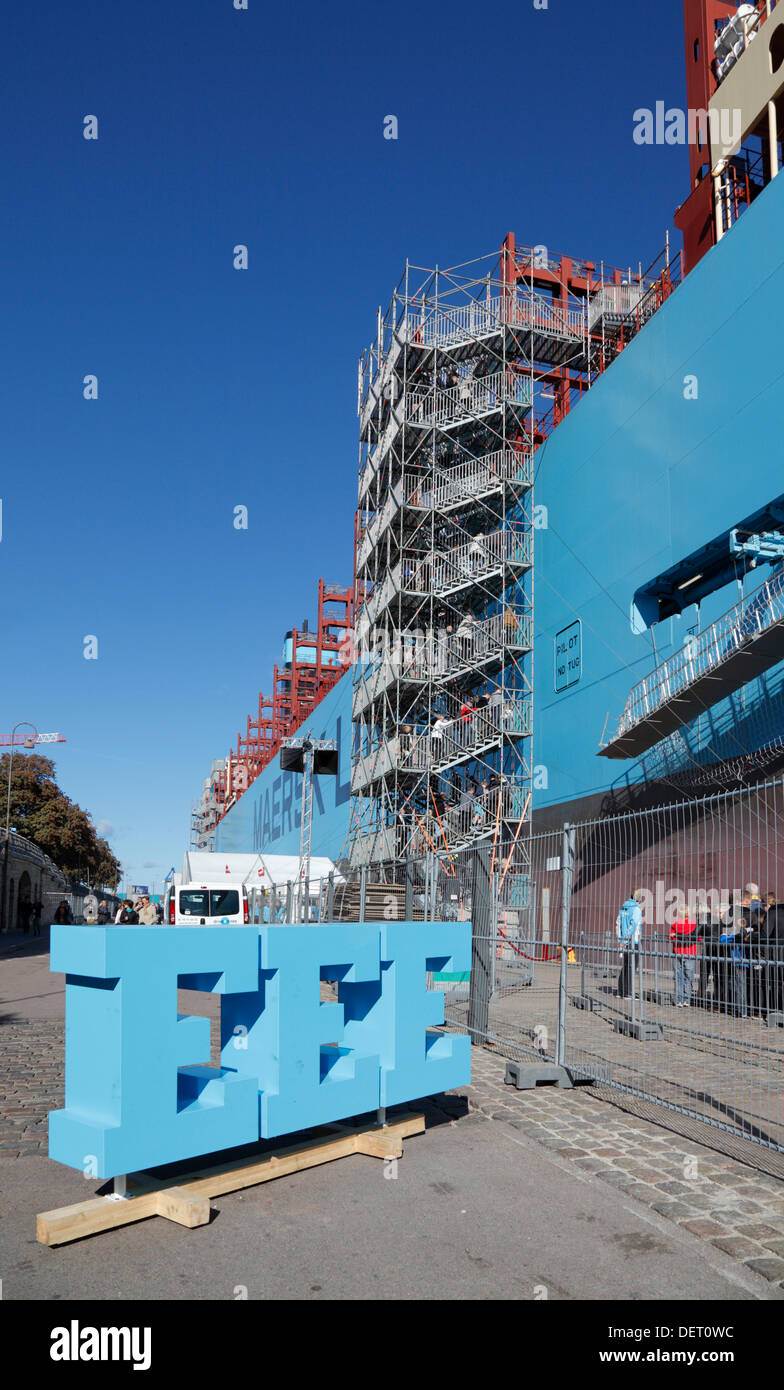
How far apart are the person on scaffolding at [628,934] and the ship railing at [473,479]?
22.5 metres

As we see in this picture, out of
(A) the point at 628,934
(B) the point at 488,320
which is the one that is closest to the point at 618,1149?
(A) the point at 628,934

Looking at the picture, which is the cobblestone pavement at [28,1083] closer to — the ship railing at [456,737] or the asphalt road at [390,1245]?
the asphalt road at [390,1245]

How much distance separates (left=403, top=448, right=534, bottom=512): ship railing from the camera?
1228 inches

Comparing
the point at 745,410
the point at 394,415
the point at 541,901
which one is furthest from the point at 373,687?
the point at 541,901

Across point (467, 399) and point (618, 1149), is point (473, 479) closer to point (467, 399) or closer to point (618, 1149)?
point (467, 399)

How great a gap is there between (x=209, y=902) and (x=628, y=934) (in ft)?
60.9

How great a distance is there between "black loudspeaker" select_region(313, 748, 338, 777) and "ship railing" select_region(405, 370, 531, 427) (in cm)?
2290

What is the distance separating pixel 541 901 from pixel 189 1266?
6.37 m

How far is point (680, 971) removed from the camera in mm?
8562

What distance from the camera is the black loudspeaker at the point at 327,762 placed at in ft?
170

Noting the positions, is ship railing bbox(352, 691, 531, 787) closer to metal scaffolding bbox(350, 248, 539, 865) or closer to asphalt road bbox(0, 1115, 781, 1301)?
metal scaffolding bbox(350, 248, 539, 865)

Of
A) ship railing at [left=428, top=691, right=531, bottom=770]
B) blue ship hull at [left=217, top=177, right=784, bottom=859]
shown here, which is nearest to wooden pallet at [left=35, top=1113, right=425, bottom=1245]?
blue ship hull at [left=217, top=177, right=784, bottom=859]

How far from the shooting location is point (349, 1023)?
6.63m

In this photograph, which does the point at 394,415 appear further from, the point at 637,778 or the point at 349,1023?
the point at 349,1023
